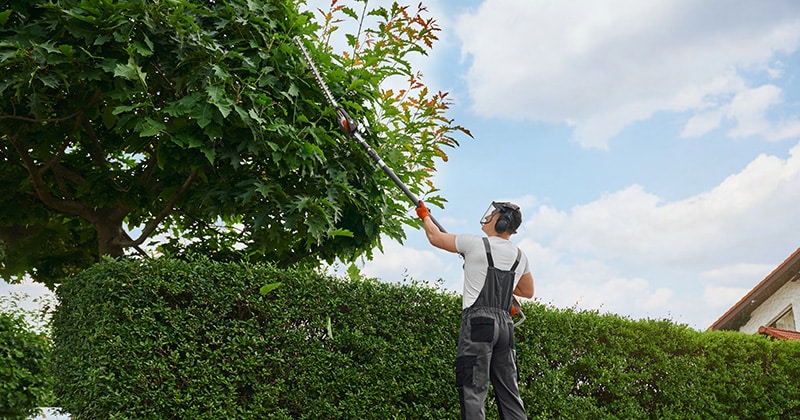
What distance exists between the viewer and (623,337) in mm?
8492

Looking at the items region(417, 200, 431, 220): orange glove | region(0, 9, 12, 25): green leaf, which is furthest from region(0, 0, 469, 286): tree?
region(417, 200, 431, 220): orange glove

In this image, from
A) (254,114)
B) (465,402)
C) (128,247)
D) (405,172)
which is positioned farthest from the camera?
(128,247)

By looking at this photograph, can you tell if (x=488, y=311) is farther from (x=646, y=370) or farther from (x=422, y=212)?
(x=646, y=370)

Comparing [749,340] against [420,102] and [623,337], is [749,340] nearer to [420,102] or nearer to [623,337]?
[623,337]

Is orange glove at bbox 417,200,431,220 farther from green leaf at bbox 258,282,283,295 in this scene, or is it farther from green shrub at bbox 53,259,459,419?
green leaf at bbox 258,282,283,295

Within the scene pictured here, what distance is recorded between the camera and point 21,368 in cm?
850

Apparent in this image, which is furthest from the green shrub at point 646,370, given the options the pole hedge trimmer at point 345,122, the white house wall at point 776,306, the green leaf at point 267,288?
the white house wall at point 776,306

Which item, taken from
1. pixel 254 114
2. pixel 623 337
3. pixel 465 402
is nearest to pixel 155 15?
pixel 254 114

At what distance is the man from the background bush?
100 cm

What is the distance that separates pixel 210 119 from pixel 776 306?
15448mm

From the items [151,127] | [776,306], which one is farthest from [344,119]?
[776,306]

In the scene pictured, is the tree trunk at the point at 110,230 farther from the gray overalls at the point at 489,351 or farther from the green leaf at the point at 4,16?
the gray overalls at the point at 489,351

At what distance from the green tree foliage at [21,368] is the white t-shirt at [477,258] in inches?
203

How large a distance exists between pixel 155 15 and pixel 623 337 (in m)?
6.11
